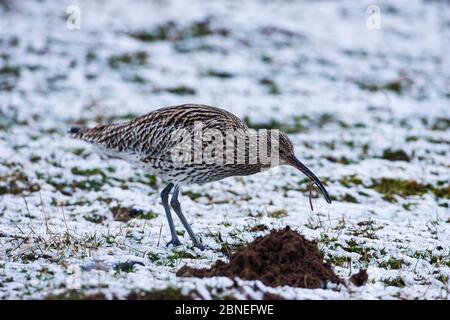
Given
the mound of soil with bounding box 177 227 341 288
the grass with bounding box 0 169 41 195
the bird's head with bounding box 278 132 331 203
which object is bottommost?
the mound of soil with bounding box 177 227 341 288

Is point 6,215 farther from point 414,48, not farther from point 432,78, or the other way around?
point 414,48

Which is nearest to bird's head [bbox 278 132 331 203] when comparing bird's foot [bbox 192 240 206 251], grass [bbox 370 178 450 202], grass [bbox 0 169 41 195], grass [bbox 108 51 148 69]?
bird's foot [bbox 192 240 206 251]

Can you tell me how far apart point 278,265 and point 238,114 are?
7678mm

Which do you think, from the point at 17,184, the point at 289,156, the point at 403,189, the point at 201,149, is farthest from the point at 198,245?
the point at 403,189

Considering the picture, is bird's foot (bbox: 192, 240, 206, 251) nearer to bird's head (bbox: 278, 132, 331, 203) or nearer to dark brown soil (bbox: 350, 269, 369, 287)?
bird's head (bbox: 278, 132, 331, 203)

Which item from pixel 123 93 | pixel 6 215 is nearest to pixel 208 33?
pixel 123 93

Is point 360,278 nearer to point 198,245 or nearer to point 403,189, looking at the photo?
point 198,245

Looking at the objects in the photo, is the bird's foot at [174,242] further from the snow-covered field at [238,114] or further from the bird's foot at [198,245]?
the bird's foot at [198,245]

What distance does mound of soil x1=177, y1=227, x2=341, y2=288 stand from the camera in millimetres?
5543

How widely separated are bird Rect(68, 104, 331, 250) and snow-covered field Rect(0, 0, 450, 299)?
68 cm

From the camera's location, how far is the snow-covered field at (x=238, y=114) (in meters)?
6.25

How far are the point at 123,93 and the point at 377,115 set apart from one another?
17.8 ft

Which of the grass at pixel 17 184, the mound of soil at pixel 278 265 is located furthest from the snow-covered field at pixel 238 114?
the mound of soil at pixel 278 265

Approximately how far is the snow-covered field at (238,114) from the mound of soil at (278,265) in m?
0.18
